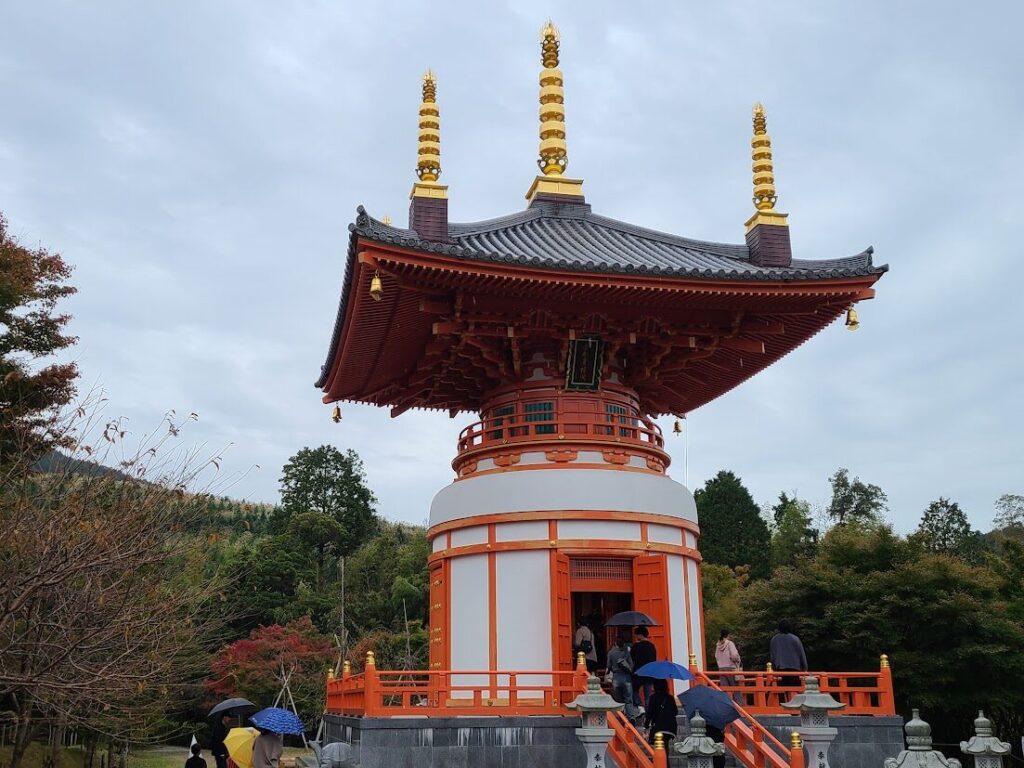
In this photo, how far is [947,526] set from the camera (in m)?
52.2

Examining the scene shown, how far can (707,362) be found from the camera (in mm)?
18531

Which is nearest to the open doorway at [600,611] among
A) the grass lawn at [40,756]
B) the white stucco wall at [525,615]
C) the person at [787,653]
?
the white stucco wall at [525,615]

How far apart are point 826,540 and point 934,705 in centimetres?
601

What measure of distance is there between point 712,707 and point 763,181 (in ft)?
31.9

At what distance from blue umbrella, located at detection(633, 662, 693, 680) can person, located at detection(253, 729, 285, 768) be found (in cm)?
476

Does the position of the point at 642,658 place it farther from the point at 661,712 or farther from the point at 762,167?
the point at 762,167

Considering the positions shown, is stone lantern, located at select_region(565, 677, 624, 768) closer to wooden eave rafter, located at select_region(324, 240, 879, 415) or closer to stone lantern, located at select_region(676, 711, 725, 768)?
stone lantern, located at select_region(676, 711, 725, 768)

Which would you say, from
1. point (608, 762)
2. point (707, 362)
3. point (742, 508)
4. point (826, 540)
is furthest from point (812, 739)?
point (742, 508)

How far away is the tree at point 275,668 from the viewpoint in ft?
118

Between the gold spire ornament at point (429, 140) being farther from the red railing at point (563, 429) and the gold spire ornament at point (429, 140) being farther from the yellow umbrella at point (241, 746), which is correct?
the yellow umbrella at point (241, 746)

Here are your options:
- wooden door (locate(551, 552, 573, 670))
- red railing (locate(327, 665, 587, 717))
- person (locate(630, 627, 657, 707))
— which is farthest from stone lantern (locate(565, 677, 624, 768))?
wooden door (locate(551, 552, 573, 670))

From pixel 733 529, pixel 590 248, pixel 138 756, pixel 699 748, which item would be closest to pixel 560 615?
pixel 699 748

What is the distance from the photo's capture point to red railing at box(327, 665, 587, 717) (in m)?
12.2

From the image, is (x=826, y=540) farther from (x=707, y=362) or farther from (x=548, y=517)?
(x=548, y=517)
